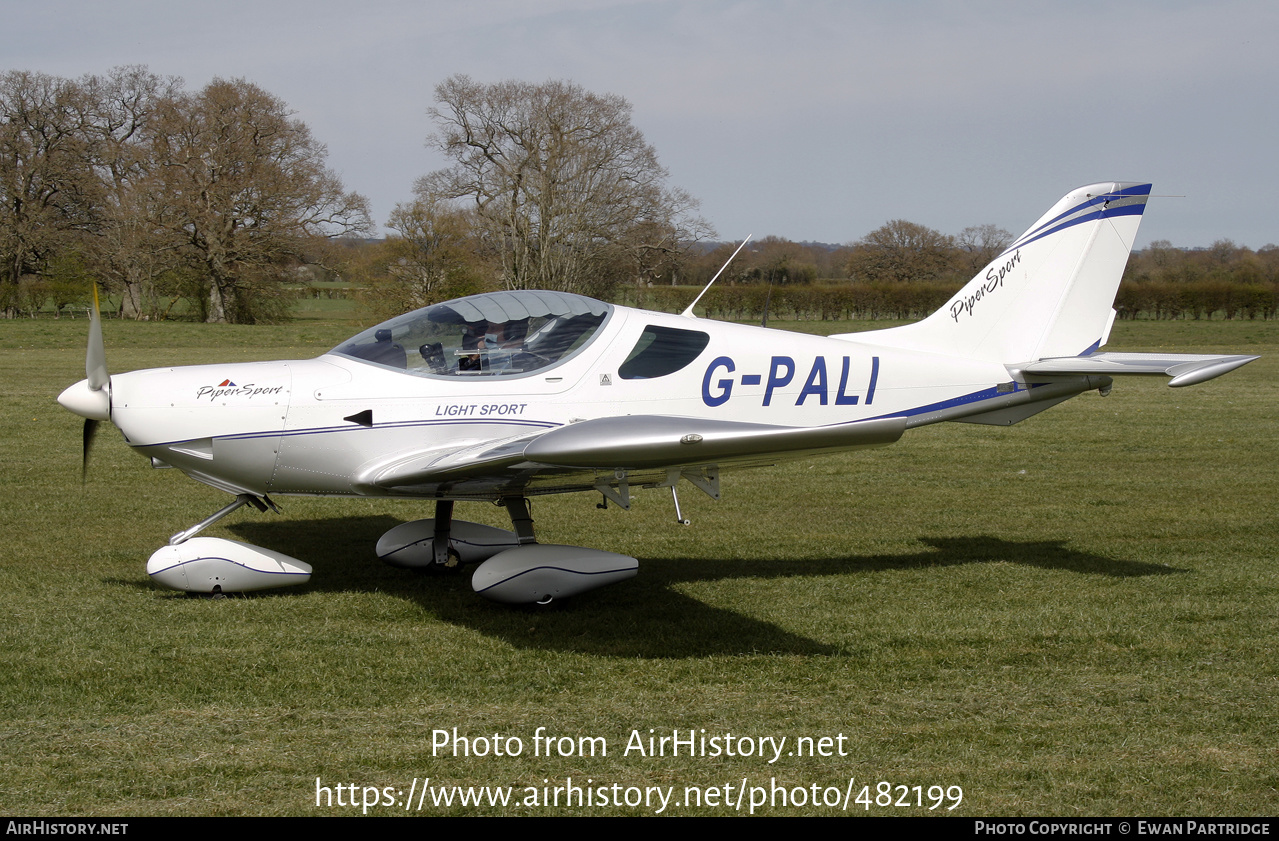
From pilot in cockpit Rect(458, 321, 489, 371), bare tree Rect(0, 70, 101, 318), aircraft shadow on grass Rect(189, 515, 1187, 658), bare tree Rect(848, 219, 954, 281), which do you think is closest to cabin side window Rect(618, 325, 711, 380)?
pilot in cockpit Rect(458, 321, 489, 371)

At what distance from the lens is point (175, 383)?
6.53m

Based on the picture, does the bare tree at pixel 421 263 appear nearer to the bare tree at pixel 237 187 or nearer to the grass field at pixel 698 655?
the bare tree at pixel 237 187

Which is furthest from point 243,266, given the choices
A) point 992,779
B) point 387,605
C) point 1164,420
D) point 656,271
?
point 992,779

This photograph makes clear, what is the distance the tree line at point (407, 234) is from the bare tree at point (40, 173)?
0.30 feet

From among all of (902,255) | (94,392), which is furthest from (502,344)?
(902,255)

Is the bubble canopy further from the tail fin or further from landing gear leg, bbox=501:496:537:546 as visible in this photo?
the tail fin

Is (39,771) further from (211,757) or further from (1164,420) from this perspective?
(1164,420)

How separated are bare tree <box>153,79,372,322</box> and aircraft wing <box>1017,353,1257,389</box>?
42.6 m

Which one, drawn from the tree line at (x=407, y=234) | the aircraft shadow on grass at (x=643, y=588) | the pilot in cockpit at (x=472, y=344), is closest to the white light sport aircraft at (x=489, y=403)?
the pilot in cockpit at (x=472, y=344)

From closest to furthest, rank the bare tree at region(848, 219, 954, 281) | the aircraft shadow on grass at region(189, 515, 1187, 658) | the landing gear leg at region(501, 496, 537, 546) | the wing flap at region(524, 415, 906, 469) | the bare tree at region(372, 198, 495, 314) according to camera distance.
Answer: the wing flap at region(524, 415, 906, 469), the aircraft shadow on grass at region(189, 515, 1187, 658), the landing gear leg at region(501, 496, 537, 546), the bare tree at region(372, 198, 495, 314), the bare tree at region(848, 219, 954, 281)

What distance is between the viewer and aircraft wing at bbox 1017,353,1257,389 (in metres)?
6.66

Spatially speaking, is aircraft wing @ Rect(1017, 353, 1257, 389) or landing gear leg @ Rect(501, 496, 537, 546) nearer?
aircraft wing @ Rect(1017, 353, 1257, 389)

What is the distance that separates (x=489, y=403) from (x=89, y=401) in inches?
95.9

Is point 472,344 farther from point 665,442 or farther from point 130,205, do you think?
point 130,205
